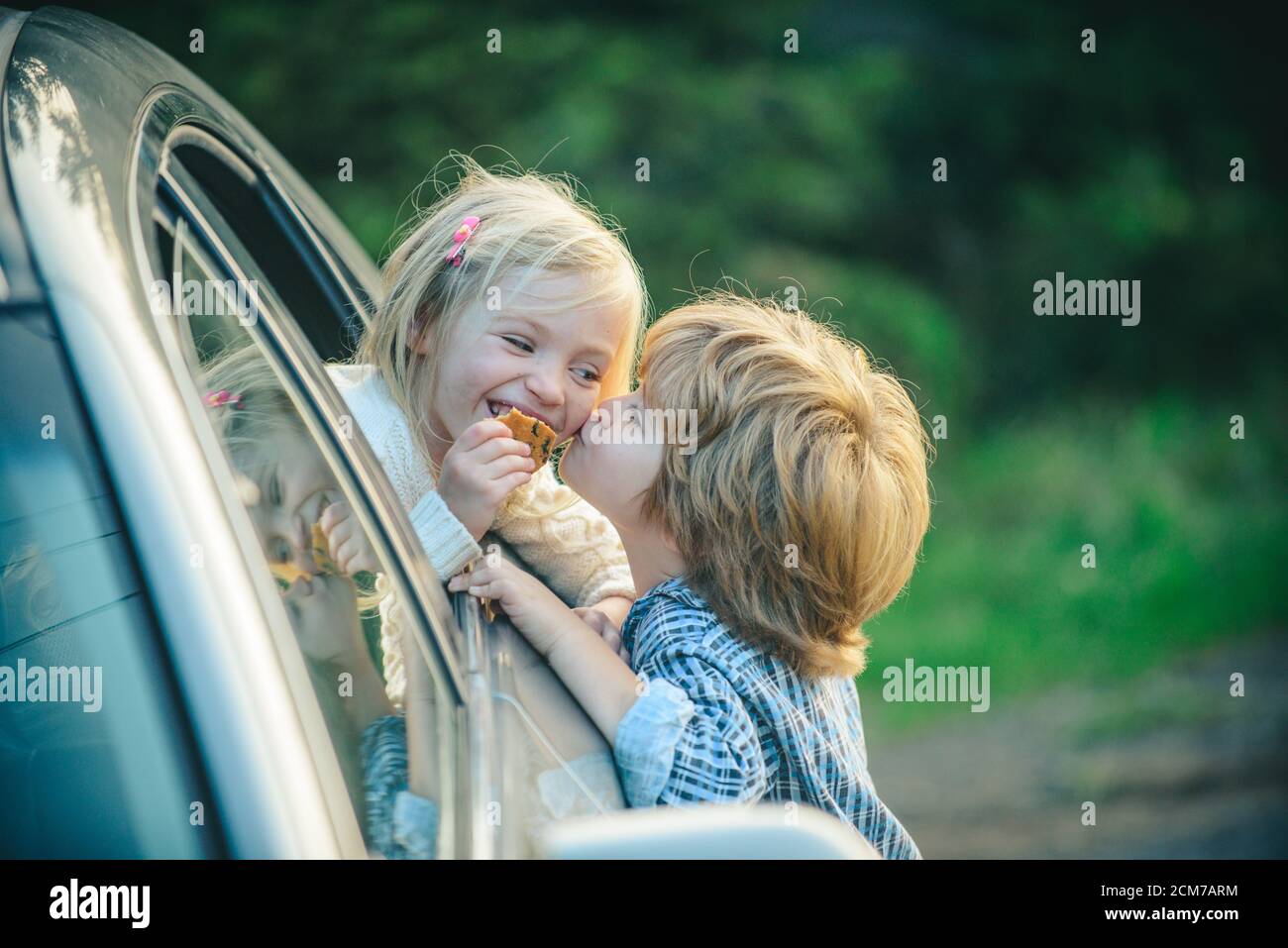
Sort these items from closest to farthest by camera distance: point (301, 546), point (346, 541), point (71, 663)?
point (71, 663) → point (301, 546) → point (346, 541)

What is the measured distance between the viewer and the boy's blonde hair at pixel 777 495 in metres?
2.02

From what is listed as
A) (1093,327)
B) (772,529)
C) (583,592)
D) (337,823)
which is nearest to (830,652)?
(772,529)

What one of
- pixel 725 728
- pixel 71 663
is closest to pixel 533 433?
pixel 725 728

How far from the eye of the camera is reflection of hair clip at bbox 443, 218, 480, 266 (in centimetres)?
213

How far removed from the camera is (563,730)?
5.51 ft

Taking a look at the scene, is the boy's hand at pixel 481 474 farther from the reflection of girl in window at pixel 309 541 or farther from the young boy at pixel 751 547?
the reflection of girl in window at pixel 309 541

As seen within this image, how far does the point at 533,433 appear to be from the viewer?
6.55 ft

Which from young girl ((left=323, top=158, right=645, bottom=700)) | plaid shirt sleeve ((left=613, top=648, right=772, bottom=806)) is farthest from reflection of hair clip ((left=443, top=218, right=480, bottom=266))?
plaid shirt sleeve ((left=613, top=648, right=772, bottom=806))

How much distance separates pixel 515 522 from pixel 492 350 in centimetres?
32

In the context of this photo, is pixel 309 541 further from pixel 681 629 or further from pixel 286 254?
pixel 286 254

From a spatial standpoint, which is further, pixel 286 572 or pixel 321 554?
pixel 321 554

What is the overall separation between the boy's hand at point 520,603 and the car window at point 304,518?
30 centimetres
